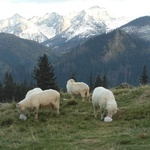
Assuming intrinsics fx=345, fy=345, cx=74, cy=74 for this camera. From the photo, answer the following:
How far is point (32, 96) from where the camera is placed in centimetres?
2084

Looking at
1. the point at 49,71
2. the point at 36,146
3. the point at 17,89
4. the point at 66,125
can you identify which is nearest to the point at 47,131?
the point at 66,125

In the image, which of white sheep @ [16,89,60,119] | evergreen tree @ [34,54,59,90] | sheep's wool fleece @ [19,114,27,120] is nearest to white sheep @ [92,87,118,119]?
white sheep @ [16,89,60,119]

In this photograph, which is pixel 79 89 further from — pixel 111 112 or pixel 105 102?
pixel 111 112

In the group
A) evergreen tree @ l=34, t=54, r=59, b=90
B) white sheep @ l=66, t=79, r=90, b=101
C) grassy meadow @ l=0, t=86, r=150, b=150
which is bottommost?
grassy meadow @ l=0, t=86, r=150, b=150

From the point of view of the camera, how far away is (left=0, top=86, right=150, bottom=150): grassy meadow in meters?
13.1

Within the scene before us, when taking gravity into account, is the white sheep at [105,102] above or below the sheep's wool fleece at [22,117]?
above

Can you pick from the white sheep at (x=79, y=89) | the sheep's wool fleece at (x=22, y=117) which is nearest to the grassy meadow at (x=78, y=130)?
the sheep's wool fleece at (x=22, y=117)

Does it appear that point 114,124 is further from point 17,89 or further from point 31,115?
point 17,89

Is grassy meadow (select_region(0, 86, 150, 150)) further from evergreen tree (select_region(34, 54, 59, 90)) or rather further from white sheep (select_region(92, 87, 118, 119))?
evergreen tree (select_region(34, 54, 59, 90))

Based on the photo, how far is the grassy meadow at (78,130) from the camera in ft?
42.9

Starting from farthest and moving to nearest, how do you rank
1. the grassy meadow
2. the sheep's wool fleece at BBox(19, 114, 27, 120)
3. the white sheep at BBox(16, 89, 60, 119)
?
1. the white sheep at BBox(16, 89, 60, 119)
2. the sheep's wool fleece at BBox(19, 114, 27, 120)
3. the grassy meadow

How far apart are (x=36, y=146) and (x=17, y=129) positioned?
4.61 m

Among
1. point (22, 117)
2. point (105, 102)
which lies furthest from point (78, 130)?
point (22, 117)

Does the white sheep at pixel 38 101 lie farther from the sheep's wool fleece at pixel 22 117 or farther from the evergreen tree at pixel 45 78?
the evergreen tree at pixel 45 78
